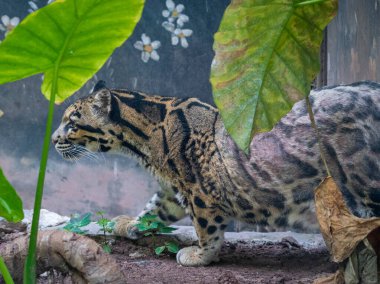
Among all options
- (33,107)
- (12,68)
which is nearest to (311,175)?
(12,68)

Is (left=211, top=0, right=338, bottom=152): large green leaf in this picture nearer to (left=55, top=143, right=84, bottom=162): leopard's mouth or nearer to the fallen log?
the fallen log

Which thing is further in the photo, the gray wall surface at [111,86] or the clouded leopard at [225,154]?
the gray wall surface at [111,86]

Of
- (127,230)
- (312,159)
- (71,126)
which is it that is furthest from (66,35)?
(127,230)

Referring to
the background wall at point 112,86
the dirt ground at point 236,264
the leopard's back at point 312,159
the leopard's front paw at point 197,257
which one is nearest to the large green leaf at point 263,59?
the leopard's back at point 312,159

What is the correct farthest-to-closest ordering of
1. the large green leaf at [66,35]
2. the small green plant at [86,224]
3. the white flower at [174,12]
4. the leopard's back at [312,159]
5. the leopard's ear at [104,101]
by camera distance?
the white flower at [174,12] < the leopard's ear at [104,101] < the small green plant at [86,224] < the leopard's back at [312,159] < the large green leaf at [66,35]

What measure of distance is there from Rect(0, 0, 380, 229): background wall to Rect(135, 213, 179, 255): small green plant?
2.49 ft

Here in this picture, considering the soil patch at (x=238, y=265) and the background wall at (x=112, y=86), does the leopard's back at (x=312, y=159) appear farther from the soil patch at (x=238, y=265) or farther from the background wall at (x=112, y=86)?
the background wall at (x=112, y=86)

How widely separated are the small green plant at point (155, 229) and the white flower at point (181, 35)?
1.47m

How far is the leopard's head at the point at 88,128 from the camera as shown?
172 inches

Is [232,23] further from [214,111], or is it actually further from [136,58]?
[136,58]

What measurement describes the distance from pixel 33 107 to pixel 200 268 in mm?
2130

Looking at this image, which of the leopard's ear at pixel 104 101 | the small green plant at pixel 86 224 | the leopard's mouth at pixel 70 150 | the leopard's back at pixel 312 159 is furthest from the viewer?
the leopard's mouth at pixel 70 150

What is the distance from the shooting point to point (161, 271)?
3863 mm

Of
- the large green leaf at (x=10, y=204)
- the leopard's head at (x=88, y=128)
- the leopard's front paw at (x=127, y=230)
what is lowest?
the leopard's front paw at (x=127, y=230)
